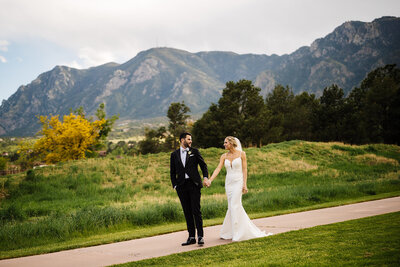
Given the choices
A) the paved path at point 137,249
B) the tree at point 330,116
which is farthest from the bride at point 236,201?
the tree at point 330,116

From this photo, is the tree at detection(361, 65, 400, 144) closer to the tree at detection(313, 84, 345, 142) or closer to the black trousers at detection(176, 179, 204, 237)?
the tree at detection(313, 84, 345, 142)

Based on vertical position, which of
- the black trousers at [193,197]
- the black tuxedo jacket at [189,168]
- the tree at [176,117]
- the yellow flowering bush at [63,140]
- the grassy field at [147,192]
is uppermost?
the tree at [176,117]

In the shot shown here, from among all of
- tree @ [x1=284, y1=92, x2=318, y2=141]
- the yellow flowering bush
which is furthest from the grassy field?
tree @ [x1=284, y1=92, x2=318, y2=141]

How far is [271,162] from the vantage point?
31031mm

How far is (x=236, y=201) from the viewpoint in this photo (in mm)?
8117

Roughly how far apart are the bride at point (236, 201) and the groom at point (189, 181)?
333 mm

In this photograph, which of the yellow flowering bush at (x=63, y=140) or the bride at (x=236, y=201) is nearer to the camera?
the bride at (x=236, y=201)

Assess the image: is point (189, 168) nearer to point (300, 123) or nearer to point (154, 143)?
point (300, 123)

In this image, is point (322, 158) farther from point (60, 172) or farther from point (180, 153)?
point (180, 153)

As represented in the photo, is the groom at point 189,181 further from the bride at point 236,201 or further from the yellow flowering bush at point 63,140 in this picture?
the yellow flowering bush at point 63,140

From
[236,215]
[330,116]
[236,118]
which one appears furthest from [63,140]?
[330,116]

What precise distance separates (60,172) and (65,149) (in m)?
20.1

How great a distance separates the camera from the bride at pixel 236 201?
788 centimetres

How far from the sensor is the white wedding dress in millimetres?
7871
